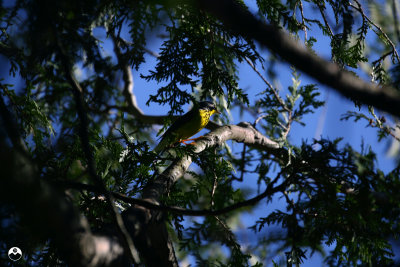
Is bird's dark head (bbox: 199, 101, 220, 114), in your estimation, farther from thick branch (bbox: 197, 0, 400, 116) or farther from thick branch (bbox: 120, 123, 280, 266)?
thick branch (bbox: 197, 0, 400, 116)

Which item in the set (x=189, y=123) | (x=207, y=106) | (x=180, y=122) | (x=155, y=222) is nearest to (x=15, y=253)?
(x=155, y=222)

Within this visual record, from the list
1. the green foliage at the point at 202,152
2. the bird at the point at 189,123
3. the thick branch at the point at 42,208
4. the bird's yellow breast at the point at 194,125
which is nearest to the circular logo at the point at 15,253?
the green foliage at the point at 202,152

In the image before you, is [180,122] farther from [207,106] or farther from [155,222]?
[155,222]

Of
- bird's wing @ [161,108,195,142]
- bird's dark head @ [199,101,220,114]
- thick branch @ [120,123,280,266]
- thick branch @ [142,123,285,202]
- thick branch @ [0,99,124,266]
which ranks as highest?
bird's dark head @ [199,101,220,114]

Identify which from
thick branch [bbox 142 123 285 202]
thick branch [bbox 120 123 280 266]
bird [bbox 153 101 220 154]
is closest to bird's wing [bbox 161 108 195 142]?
bird [bbox 153 101 220 154]

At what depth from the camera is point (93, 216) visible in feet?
8.89

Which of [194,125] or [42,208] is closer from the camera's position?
[42,208]

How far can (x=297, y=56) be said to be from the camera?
1328 mm

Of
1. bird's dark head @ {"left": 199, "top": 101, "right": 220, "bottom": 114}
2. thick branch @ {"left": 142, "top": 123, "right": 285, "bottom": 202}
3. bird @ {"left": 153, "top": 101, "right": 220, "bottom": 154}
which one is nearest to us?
thick branch @ {"left": 142, "top": 123, "right": 285, "bottom": 202}

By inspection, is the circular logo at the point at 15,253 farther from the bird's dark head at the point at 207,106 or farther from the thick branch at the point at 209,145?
the bird's dark head at the point at 207,106

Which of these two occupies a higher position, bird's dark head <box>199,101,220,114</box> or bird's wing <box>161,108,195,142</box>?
bird's dark head <box>199,101,220,114</box>

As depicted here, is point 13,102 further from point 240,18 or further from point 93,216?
point 240,18

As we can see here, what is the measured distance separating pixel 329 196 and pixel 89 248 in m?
1.43

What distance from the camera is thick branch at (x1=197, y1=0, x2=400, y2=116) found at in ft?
4.21
